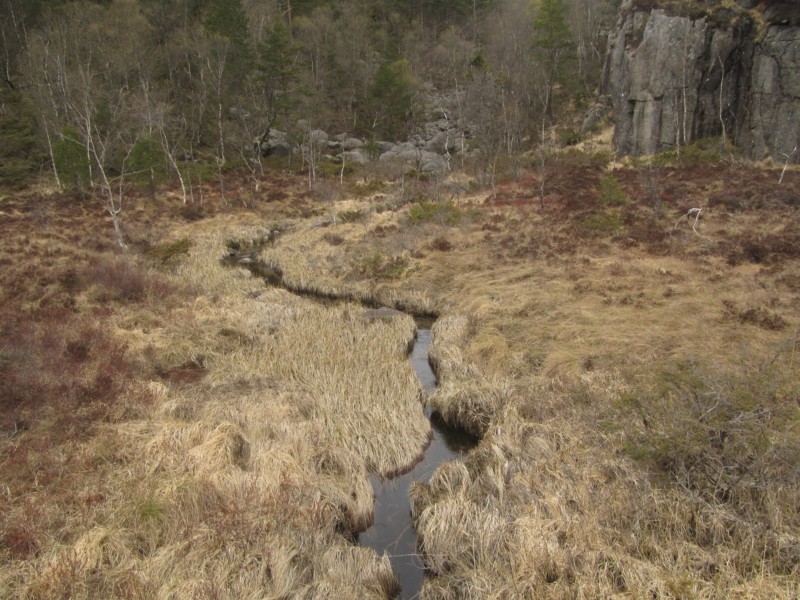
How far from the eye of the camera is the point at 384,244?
74.2 ft

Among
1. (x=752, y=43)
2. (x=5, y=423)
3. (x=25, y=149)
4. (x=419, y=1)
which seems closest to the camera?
(x=5, y=423)

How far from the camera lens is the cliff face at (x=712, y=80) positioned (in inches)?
1228

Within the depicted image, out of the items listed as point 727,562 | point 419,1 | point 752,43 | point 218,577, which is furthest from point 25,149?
point 419,1

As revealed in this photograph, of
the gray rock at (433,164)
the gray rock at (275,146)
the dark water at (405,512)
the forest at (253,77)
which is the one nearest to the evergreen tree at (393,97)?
the forest at (253,77)

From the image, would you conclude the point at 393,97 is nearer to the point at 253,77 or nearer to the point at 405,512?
the point at 253,77

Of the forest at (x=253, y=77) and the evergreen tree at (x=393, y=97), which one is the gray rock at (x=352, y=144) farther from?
the evergreen tree at (x=393, y=97)

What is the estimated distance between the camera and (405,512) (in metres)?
8.05

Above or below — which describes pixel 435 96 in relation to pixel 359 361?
above

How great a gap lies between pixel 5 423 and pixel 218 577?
16.7 ft

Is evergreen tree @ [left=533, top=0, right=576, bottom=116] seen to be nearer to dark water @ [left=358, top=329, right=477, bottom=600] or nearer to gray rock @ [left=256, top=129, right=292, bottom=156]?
gray rock @ [left=256, top=129, right=292, bottom=156]

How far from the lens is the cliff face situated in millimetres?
31203

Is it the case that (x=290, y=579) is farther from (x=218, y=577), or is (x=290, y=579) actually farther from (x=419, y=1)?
(x=419, y=1)

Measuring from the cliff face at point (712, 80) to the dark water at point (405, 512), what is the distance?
31.4m

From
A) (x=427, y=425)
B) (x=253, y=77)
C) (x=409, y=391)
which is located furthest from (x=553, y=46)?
(x=427, y=425)
